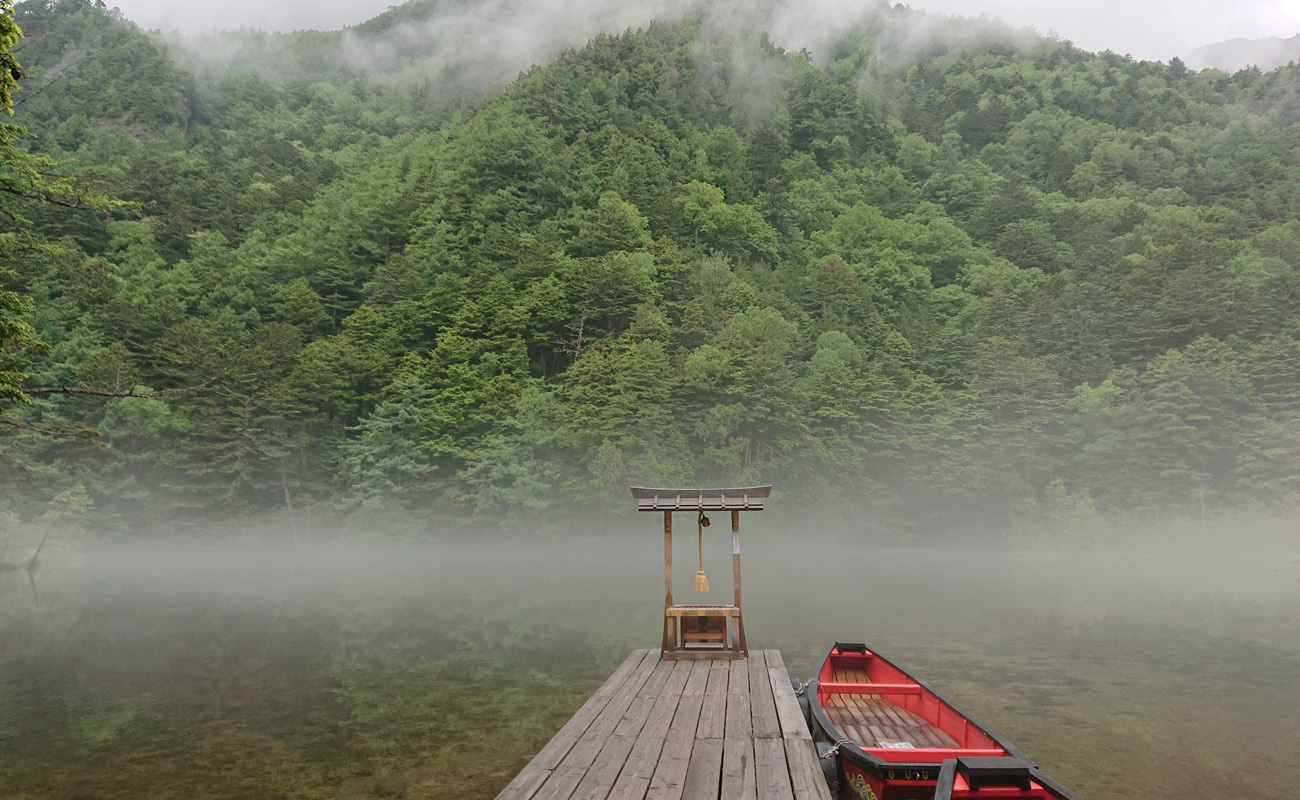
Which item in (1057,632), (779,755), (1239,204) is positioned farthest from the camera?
(1239,204)

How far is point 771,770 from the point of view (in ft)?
20.2

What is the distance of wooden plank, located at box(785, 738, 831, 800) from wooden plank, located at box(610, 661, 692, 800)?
1079 millimetres

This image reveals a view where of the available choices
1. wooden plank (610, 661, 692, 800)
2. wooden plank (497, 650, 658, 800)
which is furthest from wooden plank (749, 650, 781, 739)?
wooden plank (497, 650, 658, 800)

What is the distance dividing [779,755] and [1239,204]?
287 ft

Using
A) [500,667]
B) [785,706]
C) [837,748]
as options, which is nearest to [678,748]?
[837,748]

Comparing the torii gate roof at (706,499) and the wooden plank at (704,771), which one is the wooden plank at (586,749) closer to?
the wooden plank at (704,771)

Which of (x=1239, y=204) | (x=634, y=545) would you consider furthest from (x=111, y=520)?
(x=1239, y=204)

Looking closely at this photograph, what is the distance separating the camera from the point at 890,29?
Result: 443ft

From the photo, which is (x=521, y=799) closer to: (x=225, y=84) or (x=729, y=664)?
(x=729, y=664)

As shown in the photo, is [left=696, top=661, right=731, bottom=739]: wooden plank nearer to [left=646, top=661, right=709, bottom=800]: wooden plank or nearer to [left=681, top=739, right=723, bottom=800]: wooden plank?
[left=646, top=661, right=709, bottom=800]: wooden plank

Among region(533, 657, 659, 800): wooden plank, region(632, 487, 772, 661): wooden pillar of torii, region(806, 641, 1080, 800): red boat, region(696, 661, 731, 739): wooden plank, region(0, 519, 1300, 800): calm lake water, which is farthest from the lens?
region(632, 487, 772, 661): wooden pillar of torii

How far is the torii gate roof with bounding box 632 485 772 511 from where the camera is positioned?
11703mm

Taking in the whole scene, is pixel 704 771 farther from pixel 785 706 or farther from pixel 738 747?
pixel 785 706

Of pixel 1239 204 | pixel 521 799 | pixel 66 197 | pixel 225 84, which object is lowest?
pixel 521 799
